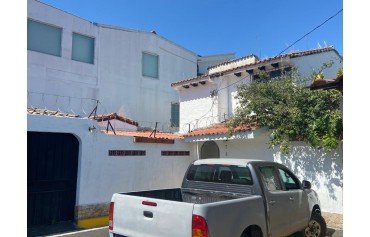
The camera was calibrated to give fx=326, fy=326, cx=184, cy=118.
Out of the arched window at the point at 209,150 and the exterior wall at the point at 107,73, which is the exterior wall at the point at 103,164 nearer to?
the arched window at the point at 209,150

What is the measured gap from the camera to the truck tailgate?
4.48 m

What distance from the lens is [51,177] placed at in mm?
9148

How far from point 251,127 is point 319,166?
8.20 ft

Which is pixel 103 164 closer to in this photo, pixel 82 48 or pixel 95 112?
pixel 95 112

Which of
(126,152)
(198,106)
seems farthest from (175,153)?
(198,106)

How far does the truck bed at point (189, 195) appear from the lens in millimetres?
5945

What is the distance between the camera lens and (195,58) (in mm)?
23328

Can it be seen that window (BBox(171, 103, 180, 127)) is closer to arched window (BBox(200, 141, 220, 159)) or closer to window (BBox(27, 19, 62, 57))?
arched window (BBox(200, 141, 220, 159))

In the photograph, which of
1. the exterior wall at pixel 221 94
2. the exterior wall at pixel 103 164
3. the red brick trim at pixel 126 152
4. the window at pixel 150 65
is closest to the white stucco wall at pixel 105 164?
the exterior wall at pixel 103 164

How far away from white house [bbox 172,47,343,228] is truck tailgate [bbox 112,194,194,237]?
6.79m

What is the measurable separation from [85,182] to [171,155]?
4.10 metres

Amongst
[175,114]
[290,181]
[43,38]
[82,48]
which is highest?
[43,38]

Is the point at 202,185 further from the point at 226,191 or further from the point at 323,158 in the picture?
the point at 323,158
